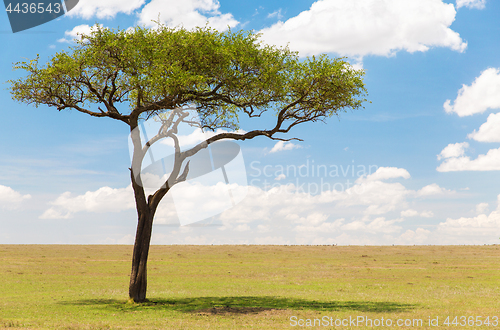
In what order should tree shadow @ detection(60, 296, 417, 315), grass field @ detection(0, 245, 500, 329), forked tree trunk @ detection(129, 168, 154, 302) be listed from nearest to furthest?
1. grass field @ detection(0, 245, 500, 329)
2. tree shadow @ detection(60, 296, 417, 315)
3. forked tree trunk @ detection(129, 168, 154, 302)

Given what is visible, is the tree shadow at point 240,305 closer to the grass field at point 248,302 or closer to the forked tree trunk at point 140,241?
the grass field at point 248,302

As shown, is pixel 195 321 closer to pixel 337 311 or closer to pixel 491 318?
pixel 337 311

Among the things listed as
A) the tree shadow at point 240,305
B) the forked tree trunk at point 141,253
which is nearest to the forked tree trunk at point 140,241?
the forked tree trunk at point 141,253

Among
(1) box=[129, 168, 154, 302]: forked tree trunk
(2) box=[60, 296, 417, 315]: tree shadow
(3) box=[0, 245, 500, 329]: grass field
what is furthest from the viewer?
(1) box=[129, 168, 154, 302]: forked tree trunk

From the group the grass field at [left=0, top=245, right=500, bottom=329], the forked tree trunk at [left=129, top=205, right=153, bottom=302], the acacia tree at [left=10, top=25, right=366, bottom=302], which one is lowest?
the grass field at [left=0, top=245, right=500, bottom=329]

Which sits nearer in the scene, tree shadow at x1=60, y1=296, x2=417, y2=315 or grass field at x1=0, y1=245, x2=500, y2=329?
grass field at x1=0, y1=245, x2=500, y2=329

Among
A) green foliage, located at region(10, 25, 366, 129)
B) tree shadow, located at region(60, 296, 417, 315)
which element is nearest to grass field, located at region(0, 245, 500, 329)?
tree shadow, located at region(60, 296, 417, 315)

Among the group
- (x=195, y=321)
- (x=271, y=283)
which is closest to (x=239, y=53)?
(x=195, y=321)

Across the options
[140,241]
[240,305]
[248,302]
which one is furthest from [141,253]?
[248,302]

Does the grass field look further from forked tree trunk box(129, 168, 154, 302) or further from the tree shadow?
forked tree trunk box(129, 168, 154, 302)

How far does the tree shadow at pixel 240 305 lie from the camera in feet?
74.3

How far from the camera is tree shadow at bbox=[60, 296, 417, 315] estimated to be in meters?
22.6

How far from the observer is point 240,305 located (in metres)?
24.1

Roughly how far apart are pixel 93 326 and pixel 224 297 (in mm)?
11264
